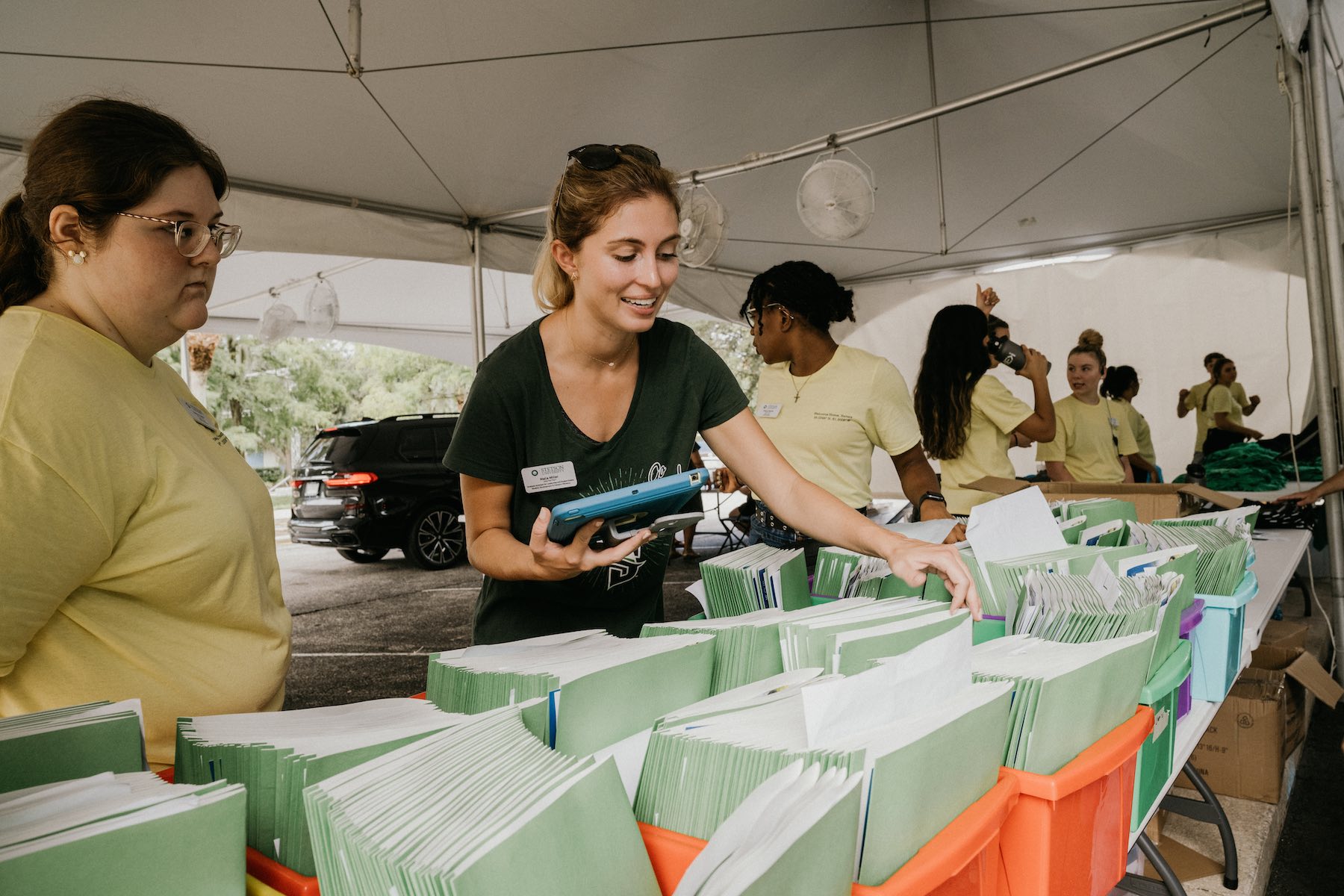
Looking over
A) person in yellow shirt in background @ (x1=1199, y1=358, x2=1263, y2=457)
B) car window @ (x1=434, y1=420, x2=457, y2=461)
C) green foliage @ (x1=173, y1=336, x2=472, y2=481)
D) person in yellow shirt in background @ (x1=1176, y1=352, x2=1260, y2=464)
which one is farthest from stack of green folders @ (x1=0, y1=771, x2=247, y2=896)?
green foliage @ (x1=173, y1=336, x2=472, y2=481)

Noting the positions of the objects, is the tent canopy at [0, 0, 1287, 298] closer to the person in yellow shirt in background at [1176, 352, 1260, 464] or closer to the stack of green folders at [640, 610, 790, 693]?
the person in yellow shirt in background at [1176, 352, 1260, 464]

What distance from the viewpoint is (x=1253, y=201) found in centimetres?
700

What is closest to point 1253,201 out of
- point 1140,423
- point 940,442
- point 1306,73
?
point 1140,423

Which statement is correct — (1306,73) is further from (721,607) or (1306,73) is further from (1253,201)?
(1253,201)

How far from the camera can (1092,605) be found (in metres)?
1.17

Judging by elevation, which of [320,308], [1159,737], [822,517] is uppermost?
[320,308]

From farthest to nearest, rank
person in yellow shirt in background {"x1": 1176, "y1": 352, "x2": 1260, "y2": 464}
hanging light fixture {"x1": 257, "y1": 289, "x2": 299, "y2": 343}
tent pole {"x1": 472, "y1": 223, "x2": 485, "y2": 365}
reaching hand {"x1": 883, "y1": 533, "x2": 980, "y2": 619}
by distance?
1. person in yellow shirt in background {"x1": 1176, "y1": 352, "x2": 1260, "y2": 464}
2. hanging light fixture {"x1": 257, "y1": 289, "x2": 299, "y2": 343}
3. tent pole {"x1": 472, "y1": 223, "x2": 485, "y2": 365}
4. reaching hand {"x1": 883, "y1": 533, "x2": 980, "y2": 619}

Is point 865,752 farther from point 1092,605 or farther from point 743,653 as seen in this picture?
point 1092,605

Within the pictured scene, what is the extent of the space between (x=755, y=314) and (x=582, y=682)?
7.21 ft

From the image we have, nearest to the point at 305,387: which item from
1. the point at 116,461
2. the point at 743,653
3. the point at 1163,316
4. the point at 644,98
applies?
the point at 644,98

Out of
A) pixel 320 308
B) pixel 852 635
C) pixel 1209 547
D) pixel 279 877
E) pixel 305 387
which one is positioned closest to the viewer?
pixel 279 877

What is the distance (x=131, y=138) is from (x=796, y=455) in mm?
2007

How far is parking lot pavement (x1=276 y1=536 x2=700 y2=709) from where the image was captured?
4.40 m

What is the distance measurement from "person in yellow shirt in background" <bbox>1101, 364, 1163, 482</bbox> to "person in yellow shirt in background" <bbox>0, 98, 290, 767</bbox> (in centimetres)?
525
